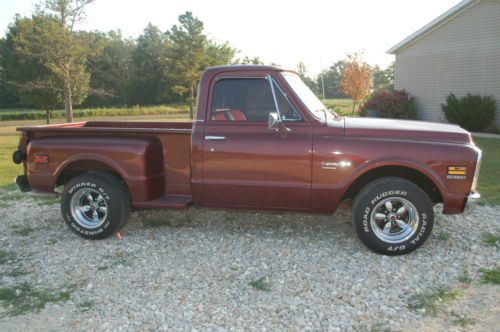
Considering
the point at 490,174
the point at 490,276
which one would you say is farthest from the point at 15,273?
the point at 490,174

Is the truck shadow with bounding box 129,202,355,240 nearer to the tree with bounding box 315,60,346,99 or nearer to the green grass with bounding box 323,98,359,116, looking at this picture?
the green grass with bounding box 323,98,359,116

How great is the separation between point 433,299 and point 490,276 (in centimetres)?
82

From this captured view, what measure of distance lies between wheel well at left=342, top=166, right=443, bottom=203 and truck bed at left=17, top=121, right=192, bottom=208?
1915mm

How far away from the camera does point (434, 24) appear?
56.2 ft

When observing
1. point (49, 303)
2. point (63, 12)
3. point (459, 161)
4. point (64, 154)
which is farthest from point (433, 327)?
point (63, 12)

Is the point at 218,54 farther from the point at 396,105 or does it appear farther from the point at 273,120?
the point at 273,120

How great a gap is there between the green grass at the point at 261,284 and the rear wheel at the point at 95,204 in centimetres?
193

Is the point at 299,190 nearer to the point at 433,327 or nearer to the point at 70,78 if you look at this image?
the point at 433,327

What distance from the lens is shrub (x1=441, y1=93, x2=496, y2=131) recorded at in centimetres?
1552

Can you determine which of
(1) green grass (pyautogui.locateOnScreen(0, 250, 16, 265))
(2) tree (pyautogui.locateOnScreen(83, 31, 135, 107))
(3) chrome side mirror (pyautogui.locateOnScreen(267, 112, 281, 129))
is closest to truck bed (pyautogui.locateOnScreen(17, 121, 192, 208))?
(1) green grass (pyautogui.locateOnScreen(0, 250, 16, 265))

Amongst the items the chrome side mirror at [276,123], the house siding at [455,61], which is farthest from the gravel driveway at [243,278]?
the house siding at [455,61]

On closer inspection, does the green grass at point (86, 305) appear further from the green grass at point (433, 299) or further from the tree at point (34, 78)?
the tree at point (34, 78)

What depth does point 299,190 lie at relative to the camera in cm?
467

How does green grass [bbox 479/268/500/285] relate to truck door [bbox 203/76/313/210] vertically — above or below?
below
